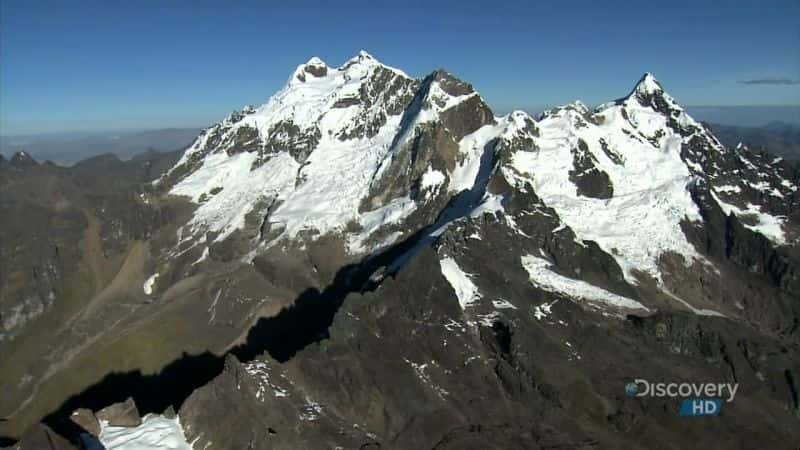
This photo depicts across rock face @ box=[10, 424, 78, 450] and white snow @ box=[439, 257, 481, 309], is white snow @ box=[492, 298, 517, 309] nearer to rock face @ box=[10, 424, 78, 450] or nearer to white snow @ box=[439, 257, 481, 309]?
white snow @ box=[439, 257, 481, 309]

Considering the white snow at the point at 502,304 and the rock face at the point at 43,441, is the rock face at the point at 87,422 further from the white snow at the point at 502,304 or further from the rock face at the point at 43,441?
the white snow at the point at 502,304

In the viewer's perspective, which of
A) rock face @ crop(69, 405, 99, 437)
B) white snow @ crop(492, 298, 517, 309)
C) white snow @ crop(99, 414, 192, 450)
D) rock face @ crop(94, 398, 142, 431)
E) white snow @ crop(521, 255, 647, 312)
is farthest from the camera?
white snow @ crop(521, 255, 647, 312)

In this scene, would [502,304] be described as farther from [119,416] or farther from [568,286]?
[119,416]

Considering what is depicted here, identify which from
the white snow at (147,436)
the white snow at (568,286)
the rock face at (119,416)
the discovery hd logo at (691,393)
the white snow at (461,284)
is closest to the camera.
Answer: the white snow at (147,436)

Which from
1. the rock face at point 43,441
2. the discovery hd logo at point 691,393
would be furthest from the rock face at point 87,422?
the discovery hd logo at point 691,393

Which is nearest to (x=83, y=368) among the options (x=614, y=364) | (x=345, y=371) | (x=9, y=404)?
(x=9, y=404)

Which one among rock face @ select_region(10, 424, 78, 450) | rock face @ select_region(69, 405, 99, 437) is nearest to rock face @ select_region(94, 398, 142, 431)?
rock face @ select_region(69, 405, 99, 437)
